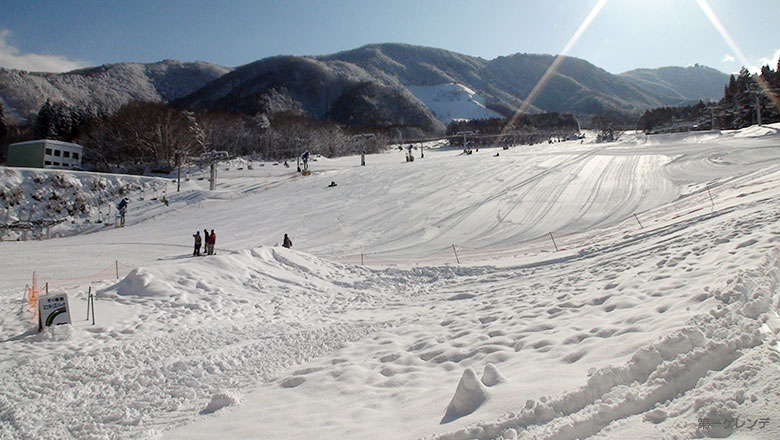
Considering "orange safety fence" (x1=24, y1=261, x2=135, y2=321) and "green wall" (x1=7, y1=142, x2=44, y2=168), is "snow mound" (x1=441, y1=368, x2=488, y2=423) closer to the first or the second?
"orange safety fence" (x1=24, y1=261, x2=135, y2=321)

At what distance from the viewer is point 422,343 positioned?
7523 mm

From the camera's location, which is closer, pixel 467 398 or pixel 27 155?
pixel 467 398

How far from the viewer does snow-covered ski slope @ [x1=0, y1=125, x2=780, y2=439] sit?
3.75 meters

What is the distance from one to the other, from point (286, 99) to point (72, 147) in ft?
464

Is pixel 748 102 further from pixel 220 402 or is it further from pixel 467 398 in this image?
pixel 220 402

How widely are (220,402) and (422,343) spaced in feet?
11.9

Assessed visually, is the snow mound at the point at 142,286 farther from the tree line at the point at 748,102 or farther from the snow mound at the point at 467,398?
the tree line at the point at 748,102

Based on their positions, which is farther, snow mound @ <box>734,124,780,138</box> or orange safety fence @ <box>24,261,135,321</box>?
snow mound @ <box>734,124,780,138</box>

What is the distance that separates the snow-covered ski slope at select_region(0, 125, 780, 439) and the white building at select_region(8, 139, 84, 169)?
49.0 metres

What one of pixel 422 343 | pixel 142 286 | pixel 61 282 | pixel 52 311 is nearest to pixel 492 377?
pixel 422 343

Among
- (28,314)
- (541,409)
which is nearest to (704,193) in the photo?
(541,409)

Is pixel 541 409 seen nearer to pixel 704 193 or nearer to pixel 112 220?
pixel 704 193

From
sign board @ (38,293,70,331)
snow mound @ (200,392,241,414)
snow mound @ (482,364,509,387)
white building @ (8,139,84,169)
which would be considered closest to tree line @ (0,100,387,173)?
white building @ (8,139,84,169)

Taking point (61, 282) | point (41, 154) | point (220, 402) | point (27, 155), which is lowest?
point (61, 282)
